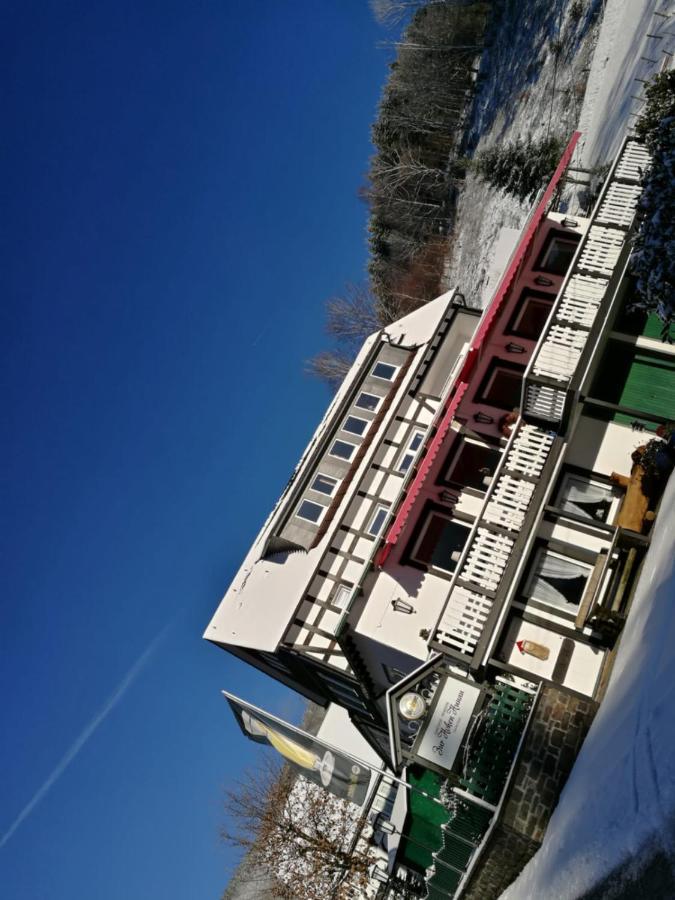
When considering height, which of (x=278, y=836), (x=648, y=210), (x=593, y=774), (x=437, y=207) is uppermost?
(x=437, y=207)

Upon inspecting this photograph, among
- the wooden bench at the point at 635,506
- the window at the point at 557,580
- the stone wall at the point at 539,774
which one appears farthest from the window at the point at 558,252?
the stone wall at the point at 539,774

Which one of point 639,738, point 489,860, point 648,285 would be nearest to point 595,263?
point 648,285

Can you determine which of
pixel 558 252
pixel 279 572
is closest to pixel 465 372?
pixel 558 252

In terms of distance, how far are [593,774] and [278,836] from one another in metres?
23.9

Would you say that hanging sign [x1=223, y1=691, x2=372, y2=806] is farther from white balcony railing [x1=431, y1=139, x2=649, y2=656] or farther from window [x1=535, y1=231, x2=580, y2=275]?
window [x1=535, y1=231, x2=580, y2=275]

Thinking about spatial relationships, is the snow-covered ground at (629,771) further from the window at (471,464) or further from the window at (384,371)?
the window at (384,371)

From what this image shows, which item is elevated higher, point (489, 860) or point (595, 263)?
point (595, 263)

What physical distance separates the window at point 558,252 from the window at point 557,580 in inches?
487

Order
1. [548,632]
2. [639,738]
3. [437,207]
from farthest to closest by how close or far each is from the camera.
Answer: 1. [437,207]
2. [548,632]
3. [639,738]

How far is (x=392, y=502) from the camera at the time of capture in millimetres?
20531

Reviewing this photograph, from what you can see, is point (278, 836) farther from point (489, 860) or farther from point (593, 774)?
point (593, 774)

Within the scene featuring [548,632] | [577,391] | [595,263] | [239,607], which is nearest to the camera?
[548,632]

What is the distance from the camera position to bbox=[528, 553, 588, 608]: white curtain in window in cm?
1520

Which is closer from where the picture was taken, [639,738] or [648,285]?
[639,738]
